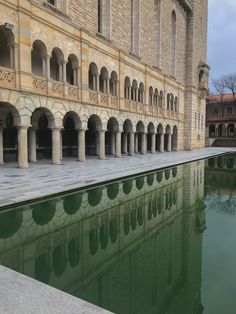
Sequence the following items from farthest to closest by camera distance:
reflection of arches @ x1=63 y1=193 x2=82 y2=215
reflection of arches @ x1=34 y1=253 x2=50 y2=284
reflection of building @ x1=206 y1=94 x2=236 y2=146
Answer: reflection of building @ x1=206 y1=94 x2=236 y2=146
reflection of arches @ x1=63 y1=193 x2=82 y2=215
reflection of arches @ x1=34 y1=253 x2=50 y2=284

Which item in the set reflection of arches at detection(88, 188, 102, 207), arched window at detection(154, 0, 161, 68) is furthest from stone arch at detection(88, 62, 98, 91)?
arched window at detection(154, 0, 161, 68)

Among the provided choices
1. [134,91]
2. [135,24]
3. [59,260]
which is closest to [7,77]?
[59,260]

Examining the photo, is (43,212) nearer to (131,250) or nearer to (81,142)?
(131,250)

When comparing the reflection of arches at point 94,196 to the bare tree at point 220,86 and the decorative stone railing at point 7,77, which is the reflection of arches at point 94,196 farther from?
the bare tree at point 220,86

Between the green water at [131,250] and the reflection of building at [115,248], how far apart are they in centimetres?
1

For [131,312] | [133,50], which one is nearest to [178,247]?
[131,312]

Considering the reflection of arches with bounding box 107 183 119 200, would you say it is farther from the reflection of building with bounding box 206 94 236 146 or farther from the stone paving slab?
the reflection of building with bounding box 206 94 236 146

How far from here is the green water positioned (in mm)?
3541

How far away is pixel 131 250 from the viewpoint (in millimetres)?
4902

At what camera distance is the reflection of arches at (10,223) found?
214 inches

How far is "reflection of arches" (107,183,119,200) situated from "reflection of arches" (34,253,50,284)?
14.2 ft

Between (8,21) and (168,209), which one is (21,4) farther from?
(168,209)

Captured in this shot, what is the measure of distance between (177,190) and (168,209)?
2618 millimetres

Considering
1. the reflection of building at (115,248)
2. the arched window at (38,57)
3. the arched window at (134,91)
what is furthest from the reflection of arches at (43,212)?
the arched window at (134,91)
